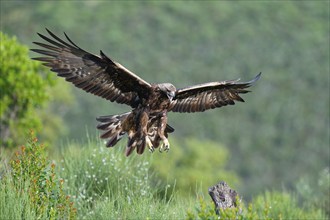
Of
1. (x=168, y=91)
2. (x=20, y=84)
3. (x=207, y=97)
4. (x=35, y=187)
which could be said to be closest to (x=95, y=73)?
(x=168, y=91)

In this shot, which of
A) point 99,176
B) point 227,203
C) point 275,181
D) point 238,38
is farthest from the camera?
point 238,38

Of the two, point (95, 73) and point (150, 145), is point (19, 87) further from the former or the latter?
point (150, 145)

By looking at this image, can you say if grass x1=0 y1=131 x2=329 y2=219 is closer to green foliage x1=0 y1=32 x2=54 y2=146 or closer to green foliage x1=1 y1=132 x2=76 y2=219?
green foliage x1=1 y1=132 x2=76 y2=219

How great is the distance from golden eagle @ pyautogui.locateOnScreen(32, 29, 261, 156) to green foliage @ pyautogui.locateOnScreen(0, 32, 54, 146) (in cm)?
789

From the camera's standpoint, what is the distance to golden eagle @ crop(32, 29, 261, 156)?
9.77 metres

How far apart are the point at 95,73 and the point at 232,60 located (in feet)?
163

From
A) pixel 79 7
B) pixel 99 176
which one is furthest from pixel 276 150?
pixel 99 176

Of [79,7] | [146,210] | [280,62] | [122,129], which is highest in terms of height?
[79,7]

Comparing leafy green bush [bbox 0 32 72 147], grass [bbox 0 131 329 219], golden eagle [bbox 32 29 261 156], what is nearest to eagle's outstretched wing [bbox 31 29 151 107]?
golden eagle [bbox 32 29 261 156]

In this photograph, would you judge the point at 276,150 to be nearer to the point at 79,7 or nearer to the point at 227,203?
the point at 79,7

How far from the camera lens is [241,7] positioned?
2601 inches

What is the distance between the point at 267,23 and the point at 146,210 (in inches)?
2222

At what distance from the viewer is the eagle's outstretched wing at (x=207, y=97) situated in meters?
10.6

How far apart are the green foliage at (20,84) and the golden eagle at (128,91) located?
789 centimetres
